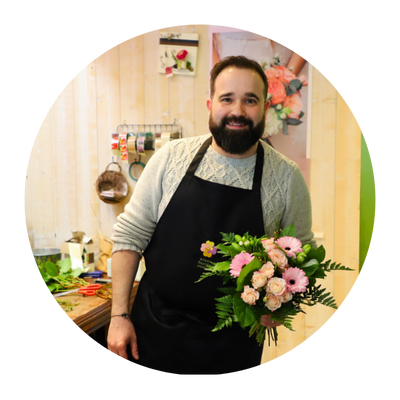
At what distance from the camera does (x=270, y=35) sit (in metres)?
1.10

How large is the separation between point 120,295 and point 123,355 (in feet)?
0.58

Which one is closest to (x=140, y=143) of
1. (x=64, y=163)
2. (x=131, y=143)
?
(x=131, y=143)

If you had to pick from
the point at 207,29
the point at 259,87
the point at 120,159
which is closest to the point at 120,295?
the point at 120,159

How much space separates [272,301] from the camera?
0.85m

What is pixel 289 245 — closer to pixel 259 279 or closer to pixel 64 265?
pixel 259 279

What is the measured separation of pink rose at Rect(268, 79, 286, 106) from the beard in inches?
3.4

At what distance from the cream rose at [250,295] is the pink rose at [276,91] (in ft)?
1.74

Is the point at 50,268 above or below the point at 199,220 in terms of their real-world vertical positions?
below

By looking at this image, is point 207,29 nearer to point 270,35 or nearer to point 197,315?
point 270,35

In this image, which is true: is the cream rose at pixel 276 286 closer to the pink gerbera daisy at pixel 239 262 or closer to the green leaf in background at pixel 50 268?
the pink gerbera daisy at pixel 239 262

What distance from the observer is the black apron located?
102 centimetres

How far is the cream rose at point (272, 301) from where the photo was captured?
0.85 m

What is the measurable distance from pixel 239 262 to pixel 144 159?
47 cm

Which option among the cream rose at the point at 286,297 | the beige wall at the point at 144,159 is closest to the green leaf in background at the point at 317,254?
the cream rose at the point at 286,297
